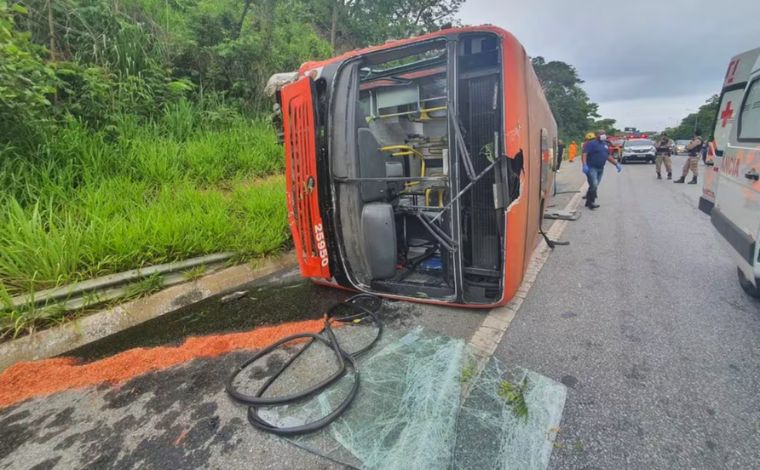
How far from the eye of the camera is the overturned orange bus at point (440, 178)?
7.41 feet

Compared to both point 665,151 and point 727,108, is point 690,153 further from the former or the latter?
point 727,108

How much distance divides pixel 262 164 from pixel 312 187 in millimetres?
3329

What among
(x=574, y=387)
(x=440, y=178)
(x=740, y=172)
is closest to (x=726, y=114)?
(x=740, y=172)

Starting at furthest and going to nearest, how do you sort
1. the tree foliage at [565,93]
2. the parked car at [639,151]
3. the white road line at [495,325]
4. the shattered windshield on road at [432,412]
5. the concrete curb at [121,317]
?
the tree foliage at [565,93]
the parked car at [639,151]
the concrete curb at [121,317]
the white road line at [495,325]
the shattered windshield on road at [432,412]

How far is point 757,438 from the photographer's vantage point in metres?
1.44

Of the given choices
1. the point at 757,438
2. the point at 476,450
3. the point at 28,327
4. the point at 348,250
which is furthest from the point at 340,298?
the point at 757,438

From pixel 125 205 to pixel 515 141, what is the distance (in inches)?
147

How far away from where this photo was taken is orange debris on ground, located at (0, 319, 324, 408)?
6.40 ft

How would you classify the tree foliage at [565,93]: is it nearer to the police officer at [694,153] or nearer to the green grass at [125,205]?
the police officer at [694,153]

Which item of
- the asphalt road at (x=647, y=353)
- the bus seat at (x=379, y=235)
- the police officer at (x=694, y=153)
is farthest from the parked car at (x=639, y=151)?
the bus seat at (x=379, y=235)

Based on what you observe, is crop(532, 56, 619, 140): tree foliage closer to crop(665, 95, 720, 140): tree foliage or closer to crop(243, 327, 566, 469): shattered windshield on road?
crop(665, 95, 720, 140): tree foliage

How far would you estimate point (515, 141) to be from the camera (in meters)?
2.19

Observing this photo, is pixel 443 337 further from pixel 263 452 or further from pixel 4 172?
pixel 4 172

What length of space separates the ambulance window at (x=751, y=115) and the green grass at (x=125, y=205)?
164 inches
